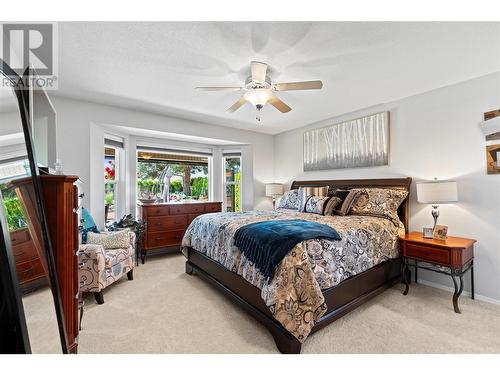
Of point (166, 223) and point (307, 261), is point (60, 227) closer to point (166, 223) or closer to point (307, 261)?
point (307, 261)

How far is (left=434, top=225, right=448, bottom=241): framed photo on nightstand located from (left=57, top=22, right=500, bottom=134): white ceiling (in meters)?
1.69

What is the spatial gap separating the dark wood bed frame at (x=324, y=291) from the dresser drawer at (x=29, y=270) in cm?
149

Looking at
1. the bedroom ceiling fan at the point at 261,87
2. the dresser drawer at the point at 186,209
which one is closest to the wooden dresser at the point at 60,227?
the bedroom ceiling fan at the point at 261,87

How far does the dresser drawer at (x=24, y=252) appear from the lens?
1068 mm

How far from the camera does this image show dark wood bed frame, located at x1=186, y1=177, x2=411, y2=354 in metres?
1.72

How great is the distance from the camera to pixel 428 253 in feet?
7.60

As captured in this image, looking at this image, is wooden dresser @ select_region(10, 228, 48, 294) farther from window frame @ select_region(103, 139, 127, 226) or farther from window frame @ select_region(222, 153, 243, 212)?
window frame @ select_region(222, 153, 243, 212)

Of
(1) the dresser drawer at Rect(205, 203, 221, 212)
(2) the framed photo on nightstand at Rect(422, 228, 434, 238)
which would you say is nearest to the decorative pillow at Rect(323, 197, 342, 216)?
(2) the framed photo on nightstand at Rect(422, 228, 434, 238)

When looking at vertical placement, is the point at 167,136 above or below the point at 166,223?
above

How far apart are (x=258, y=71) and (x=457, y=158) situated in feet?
8.47

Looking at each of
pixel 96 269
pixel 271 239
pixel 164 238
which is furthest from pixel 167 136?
pixel 271 239

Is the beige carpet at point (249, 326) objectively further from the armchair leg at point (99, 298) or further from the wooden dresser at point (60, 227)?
the wooden dresser at point (60, 227)
